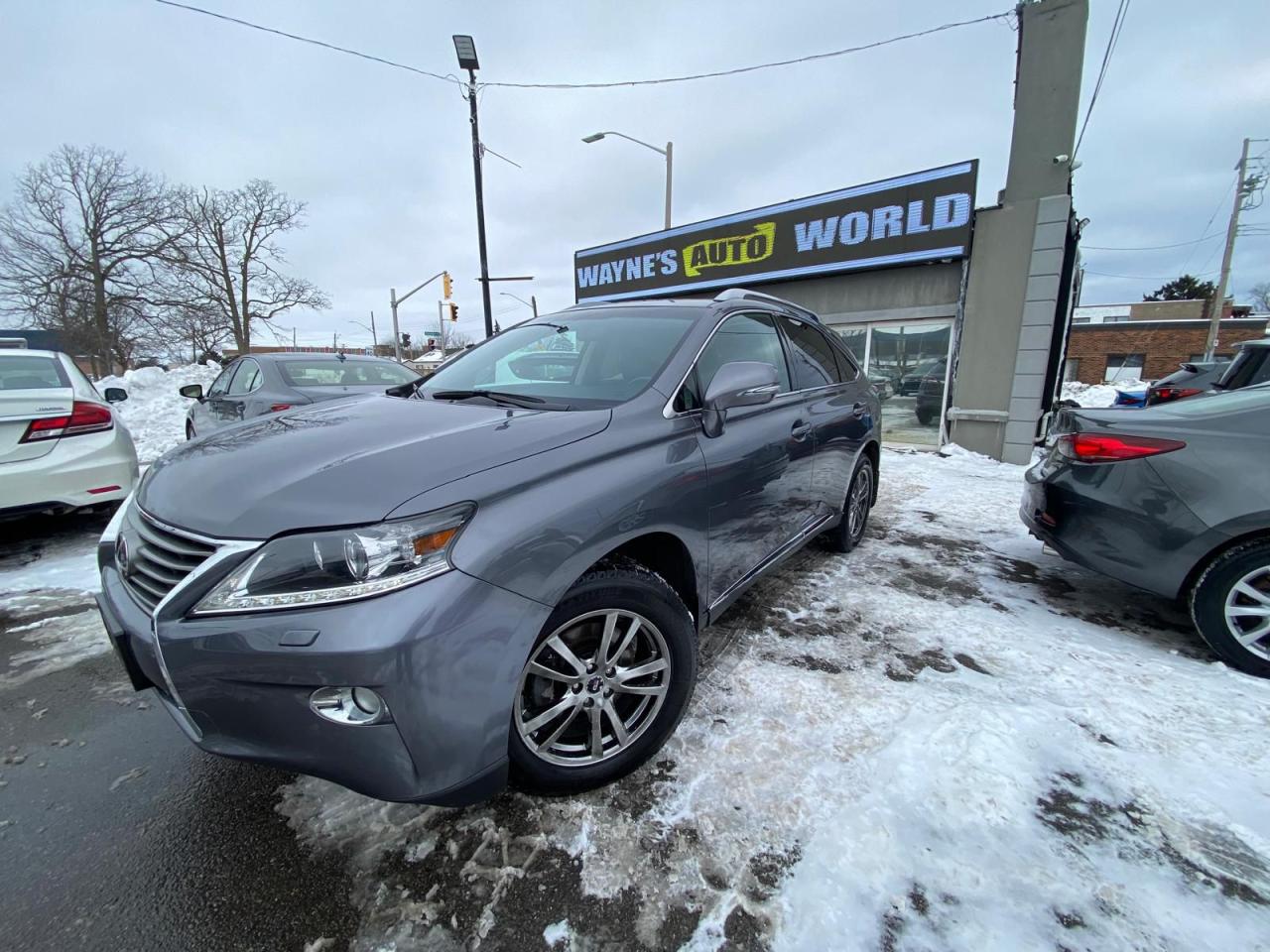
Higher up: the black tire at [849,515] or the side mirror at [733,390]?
the side mirror at [733,390]

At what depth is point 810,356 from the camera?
3674 millimetres

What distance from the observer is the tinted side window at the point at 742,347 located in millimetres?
2582

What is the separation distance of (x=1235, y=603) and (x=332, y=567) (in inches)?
151

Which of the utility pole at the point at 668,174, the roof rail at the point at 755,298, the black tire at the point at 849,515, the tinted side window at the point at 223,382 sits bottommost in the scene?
the black tire at the point at 849,515

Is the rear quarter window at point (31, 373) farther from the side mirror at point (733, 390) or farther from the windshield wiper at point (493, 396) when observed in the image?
the side mirror at point (733, 390)

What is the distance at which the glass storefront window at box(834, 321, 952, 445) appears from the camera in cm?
909

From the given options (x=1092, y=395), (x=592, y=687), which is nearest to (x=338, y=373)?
(x=592, y=687)

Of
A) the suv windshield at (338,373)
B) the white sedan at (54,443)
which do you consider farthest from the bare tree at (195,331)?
the white sedan at (54,443)

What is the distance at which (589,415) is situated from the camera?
2.05 metres

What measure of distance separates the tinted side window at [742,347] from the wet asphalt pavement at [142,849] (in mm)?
2146

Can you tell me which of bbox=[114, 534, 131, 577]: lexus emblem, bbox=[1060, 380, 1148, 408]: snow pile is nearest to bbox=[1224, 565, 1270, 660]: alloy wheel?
bbox=[114, 534, 131, 577]: lexus emblem

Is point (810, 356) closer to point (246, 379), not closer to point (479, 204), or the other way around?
point (246, 379)

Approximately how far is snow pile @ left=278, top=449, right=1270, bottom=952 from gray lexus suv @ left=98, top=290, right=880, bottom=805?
27cm

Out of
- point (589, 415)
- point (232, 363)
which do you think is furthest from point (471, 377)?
point (232, 363)
